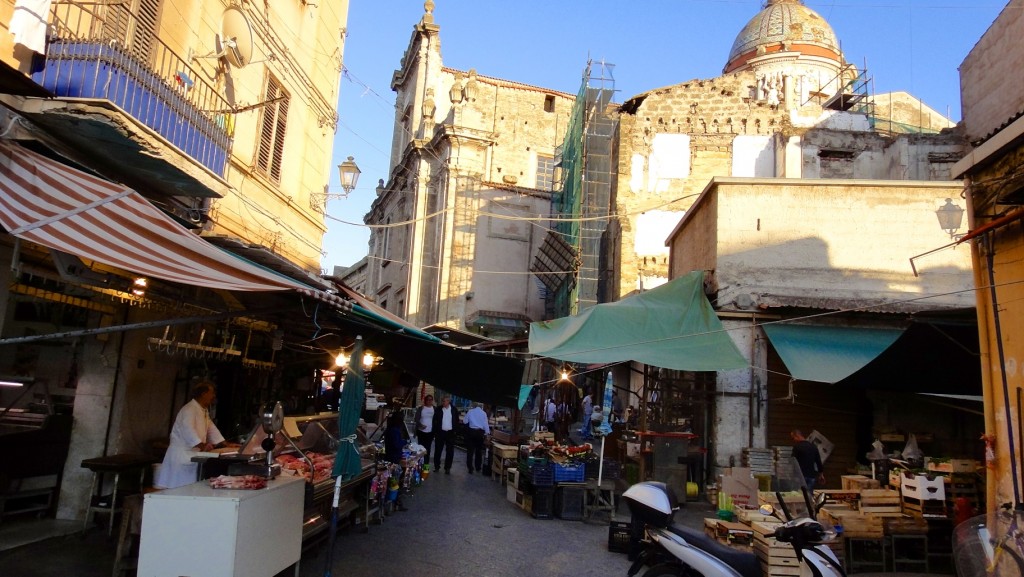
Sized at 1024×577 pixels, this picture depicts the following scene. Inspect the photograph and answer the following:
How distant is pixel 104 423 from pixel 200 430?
1871 mm

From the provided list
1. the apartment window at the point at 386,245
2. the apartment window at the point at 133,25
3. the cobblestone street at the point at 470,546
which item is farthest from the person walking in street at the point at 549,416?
the apartment window at the point at 386,245

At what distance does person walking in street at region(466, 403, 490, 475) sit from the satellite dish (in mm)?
8816

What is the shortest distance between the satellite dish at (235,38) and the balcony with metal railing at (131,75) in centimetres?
68

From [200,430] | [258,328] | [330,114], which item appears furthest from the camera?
[330,114]

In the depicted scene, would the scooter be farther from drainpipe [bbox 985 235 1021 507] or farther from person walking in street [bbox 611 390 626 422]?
person walking in street [bbox 611 390 626 422]

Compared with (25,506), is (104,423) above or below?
above

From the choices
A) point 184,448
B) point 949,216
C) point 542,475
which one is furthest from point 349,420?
point 949,216

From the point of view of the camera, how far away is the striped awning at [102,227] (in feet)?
14.6

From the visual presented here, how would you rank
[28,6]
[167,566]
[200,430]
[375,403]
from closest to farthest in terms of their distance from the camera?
[167,566]
[28,6]
[200,430]
[375,403]

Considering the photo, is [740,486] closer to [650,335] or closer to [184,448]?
[650,335]

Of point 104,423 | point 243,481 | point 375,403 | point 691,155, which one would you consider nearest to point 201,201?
point 104,423

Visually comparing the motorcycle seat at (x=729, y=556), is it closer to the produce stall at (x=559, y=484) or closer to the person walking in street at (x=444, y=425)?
the produce stall at (x=559, y=484)

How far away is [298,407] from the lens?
1444cm

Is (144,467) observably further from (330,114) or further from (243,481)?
(330,114)
